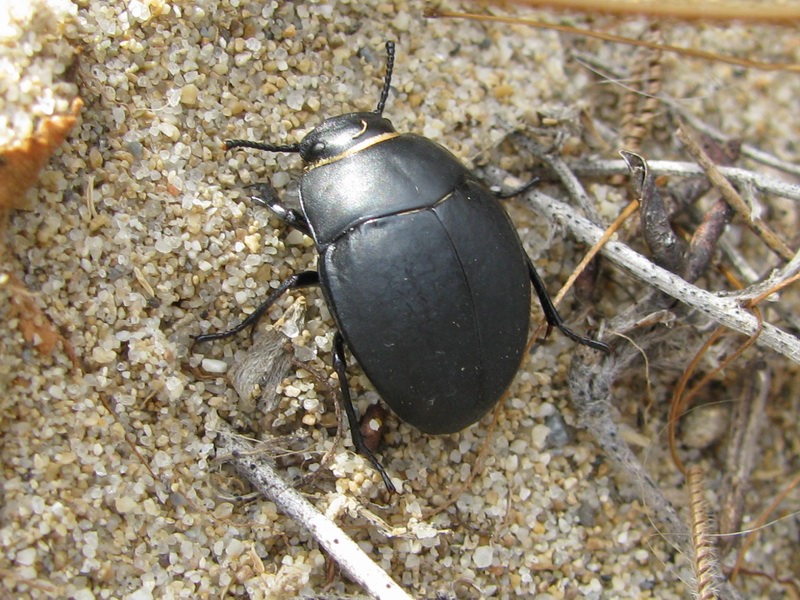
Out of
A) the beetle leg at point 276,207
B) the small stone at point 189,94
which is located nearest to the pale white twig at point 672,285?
the beetle leg at point 276,207

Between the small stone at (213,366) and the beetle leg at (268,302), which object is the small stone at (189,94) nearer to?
the beetle leg at (268,302)

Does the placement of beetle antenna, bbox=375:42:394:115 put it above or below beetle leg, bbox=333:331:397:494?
above

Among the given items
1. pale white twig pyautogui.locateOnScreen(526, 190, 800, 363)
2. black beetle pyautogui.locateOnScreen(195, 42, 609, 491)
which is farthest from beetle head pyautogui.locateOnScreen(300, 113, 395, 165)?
pale white twig pyautogui.locateOnScreen(526, 190, 800, 363)

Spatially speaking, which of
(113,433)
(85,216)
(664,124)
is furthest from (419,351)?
(664,124)

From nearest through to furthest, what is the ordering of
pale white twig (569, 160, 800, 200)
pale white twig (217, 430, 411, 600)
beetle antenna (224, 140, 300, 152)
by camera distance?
pale white twig (217, 430, 411, 600) < beetle antenna (224, 140, 300, 152) < pale white twig (569, 160, 800, 200)

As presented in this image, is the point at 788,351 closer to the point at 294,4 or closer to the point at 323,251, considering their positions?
the point at 323,251

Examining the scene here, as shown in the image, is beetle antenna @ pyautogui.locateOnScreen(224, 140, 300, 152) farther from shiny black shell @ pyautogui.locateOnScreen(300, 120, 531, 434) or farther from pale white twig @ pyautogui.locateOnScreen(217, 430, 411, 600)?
pale white twig @ pyautogui.locateOnScreen(217, 430, 411, 600)
